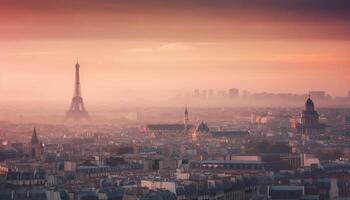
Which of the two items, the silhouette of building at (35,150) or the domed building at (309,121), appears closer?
the silhouette of building at (35,150)

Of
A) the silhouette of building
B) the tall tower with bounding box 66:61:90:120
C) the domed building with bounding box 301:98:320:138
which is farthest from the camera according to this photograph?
the tall tower with bounding box 66:61:90:120

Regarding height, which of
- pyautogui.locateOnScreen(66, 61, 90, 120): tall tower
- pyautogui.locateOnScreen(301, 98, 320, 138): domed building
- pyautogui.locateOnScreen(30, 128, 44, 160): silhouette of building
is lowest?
pyautogui.locateOnScreen(30, 128, 44, 160): silhouette of building

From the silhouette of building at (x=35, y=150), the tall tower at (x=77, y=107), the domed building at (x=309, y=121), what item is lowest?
the silhouette of building at (x=35, y=150)

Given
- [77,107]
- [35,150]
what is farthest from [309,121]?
[35,150]

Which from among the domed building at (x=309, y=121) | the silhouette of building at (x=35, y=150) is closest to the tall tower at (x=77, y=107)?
the domed building at (x=309, y=121)

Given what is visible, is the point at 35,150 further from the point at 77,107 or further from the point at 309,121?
the point at 77,107

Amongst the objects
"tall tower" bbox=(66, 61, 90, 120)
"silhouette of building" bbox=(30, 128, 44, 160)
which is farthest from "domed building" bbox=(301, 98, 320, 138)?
"silhouette of building" bbox=(30, 128, 44, 160)

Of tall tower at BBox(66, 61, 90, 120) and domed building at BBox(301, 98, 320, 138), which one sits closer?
domed building at BBox(301, 98, 320, 138)

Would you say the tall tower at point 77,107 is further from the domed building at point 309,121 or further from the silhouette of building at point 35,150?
the silhouette of building at point 35,150

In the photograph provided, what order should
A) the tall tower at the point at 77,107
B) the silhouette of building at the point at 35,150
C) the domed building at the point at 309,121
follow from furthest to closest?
the tall tower at the point at 77,107 < the domed building at the point at 309,121 < the silhouette of building at the point at 35,150

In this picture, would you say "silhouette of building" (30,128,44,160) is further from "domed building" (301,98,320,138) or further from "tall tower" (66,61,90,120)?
"tall tower" (66,61,90,120)
